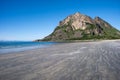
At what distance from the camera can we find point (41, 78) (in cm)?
1009

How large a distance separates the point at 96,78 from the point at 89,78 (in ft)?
1.46

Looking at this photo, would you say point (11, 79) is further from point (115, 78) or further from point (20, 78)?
point (115, 78)

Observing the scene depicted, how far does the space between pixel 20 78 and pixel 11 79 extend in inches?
23.1

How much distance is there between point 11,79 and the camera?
1009 centimetres

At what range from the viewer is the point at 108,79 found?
9438mm

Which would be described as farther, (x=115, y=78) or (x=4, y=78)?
(x=4, y=78)

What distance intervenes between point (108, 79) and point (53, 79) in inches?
137

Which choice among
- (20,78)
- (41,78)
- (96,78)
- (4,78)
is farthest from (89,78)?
(4,78)

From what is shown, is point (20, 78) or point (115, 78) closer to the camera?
point (115, 78)

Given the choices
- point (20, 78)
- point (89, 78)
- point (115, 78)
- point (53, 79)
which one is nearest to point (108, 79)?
point (115, 78)

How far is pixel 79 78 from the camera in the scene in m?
9.89

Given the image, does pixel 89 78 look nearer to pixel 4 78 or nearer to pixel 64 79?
pixel 64 79

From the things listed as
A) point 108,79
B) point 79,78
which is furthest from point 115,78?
point 79,78

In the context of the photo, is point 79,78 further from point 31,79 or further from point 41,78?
point 31,79
